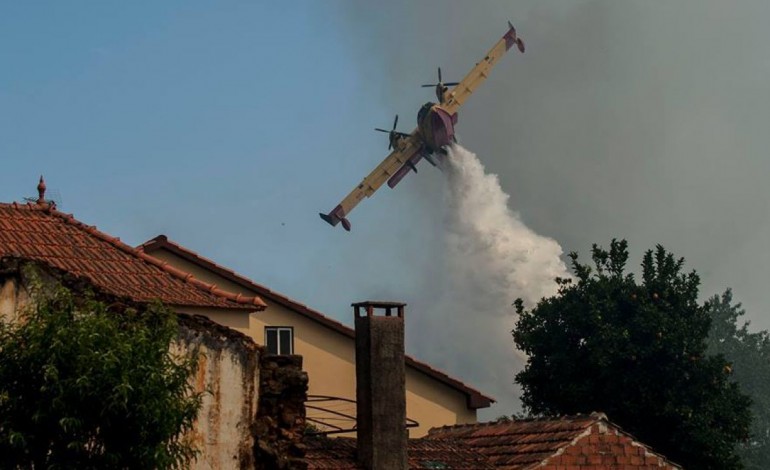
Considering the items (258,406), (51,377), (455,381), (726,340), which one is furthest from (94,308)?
(726,340)

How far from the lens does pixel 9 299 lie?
22.7 metres

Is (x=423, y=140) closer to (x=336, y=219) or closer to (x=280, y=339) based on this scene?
(x=336, y=219)

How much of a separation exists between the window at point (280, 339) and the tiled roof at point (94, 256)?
1230cm

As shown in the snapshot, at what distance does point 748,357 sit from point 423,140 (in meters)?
46.3

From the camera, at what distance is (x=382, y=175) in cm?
9194

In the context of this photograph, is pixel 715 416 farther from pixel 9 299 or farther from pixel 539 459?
pixel 9 299

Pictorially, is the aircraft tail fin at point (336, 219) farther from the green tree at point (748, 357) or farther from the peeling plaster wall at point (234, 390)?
the peeling plaster wall at point (234, 390)

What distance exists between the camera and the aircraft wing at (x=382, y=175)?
90000mm

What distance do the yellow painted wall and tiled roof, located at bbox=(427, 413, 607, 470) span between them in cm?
673

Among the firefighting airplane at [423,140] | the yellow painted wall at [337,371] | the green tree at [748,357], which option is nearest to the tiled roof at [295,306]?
the yellow painted wall at [337,371]

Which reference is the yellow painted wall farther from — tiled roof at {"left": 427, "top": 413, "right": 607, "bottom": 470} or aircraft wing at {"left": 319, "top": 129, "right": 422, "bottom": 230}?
aircraft wing at {"left": 319, "top": 129, "right": 422, "bottom": 230}

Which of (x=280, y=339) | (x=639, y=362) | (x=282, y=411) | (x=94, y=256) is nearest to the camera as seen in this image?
(x=282, y=411)

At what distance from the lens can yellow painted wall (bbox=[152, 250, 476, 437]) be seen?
45156 millimetres

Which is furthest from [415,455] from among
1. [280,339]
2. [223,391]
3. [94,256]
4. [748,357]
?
[748,357]
